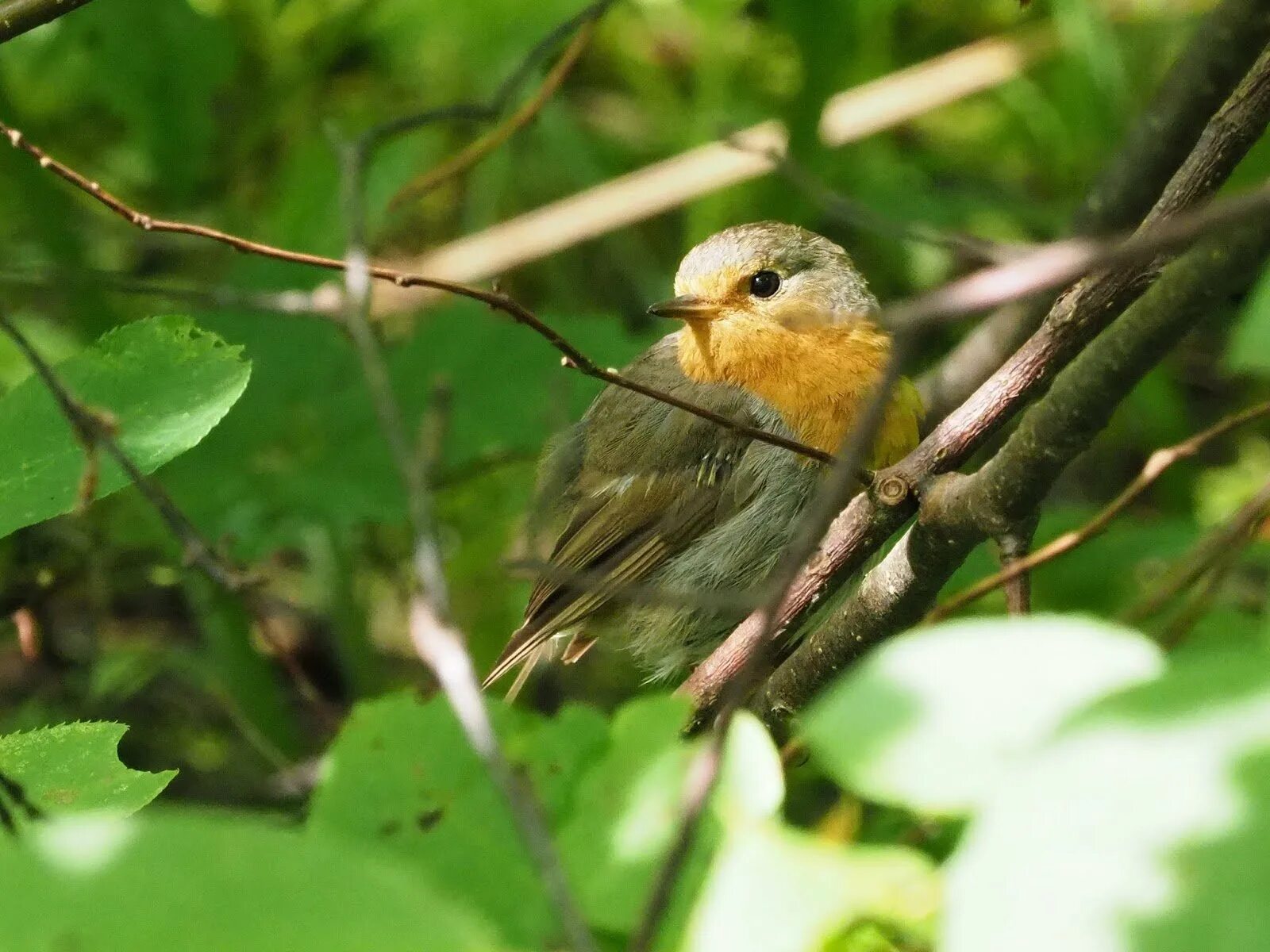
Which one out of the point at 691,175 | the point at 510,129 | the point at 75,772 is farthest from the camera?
the point at 691,175

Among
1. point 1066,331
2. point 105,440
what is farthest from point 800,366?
point 105,440

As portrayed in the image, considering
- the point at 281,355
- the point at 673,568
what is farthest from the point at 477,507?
the point at 673,568

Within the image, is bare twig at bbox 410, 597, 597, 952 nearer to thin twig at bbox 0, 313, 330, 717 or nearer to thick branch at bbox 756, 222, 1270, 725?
thin twig at bbox 0, 313, 330, 717

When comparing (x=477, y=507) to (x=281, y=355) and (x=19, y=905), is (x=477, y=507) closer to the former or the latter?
(x=281, y=355)

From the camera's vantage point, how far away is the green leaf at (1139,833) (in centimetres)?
88

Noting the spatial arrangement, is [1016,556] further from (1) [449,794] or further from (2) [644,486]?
(2) [644,486]

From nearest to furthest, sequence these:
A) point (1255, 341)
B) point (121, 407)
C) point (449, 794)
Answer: point (1255, 341)
point (449, 794)
point (121, 407)

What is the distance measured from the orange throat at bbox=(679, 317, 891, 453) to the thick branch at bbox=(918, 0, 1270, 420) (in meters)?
0.22

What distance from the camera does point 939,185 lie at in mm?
5520

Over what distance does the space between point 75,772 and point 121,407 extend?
0.55 m

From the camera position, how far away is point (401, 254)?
6.18m

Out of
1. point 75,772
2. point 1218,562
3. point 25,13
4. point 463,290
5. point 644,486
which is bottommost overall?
point 75,772

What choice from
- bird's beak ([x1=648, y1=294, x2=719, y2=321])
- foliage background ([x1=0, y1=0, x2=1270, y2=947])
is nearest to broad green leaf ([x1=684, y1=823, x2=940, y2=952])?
foliage background ([x1=0, y1=0, x2=1270, y2=947])

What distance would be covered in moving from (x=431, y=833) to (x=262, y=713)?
11.1 ft
